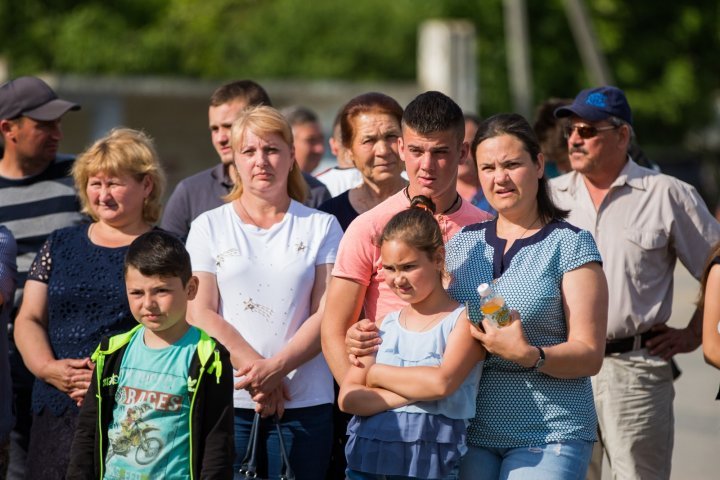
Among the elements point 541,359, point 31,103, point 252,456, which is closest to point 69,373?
point 252,456

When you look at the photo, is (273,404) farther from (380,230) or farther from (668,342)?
(668,342)

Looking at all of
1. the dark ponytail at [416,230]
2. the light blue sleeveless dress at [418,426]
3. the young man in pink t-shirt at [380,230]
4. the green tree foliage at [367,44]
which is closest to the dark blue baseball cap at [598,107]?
the young man in pink t-shirt at [380,230]

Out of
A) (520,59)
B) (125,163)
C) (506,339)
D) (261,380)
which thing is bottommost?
(261,380)

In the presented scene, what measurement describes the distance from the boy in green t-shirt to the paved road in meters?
4.26

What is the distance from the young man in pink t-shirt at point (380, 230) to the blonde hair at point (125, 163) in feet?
3.79

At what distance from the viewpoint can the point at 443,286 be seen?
439 cm

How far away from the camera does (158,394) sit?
4305mm

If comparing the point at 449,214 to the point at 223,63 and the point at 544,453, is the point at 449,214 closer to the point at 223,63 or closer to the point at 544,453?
the point at 544,453

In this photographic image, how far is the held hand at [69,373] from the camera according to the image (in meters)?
5.05

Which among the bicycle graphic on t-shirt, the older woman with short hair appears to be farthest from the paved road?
the bicycle graphic on t-shirt

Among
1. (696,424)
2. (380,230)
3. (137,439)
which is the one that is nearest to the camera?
(137,439)

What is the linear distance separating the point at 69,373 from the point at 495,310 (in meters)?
2.06

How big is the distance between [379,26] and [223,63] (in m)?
5.22

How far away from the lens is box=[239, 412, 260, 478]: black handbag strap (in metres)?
4.92
